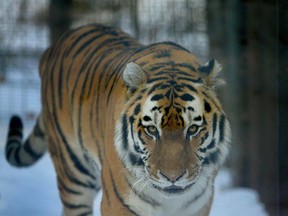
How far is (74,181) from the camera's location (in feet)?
7.51

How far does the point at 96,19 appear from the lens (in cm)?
209

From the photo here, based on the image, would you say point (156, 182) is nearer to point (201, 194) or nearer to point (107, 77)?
point (201, 194)

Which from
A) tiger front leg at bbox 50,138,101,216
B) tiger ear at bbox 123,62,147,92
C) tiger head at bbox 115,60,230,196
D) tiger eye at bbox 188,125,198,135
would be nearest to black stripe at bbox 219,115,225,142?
tiger head at bbox 115,60,230,196

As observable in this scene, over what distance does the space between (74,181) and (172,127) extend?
57 centimetres

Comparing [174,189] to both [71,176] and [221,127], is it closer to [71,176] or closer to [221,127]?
[221,127]

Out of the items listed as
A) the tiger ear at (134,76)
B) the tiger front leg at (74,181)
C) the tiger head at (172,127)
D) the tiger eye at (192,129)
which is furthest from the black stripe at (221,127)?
the tiger front leg at (74,181)

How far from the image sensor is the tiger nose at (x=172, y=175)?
5.98 ft

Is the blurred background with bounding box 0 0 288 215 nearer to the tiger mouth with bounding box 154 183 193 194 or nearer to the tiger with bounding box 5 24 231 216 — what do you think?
the tiger with bounding box 5 24 231 216

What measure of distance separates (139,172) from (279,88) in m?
0.53

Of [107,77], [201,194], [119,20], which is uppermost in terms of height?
[119,20]

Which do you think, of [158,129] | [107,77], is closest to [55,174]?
[107,77]

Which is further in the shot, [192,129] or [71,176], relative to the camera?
[71,176]

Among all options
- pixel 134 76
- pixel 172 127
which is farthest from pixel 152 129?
pixel 134 76

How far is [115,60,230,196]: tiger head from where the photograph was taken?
1839mm
